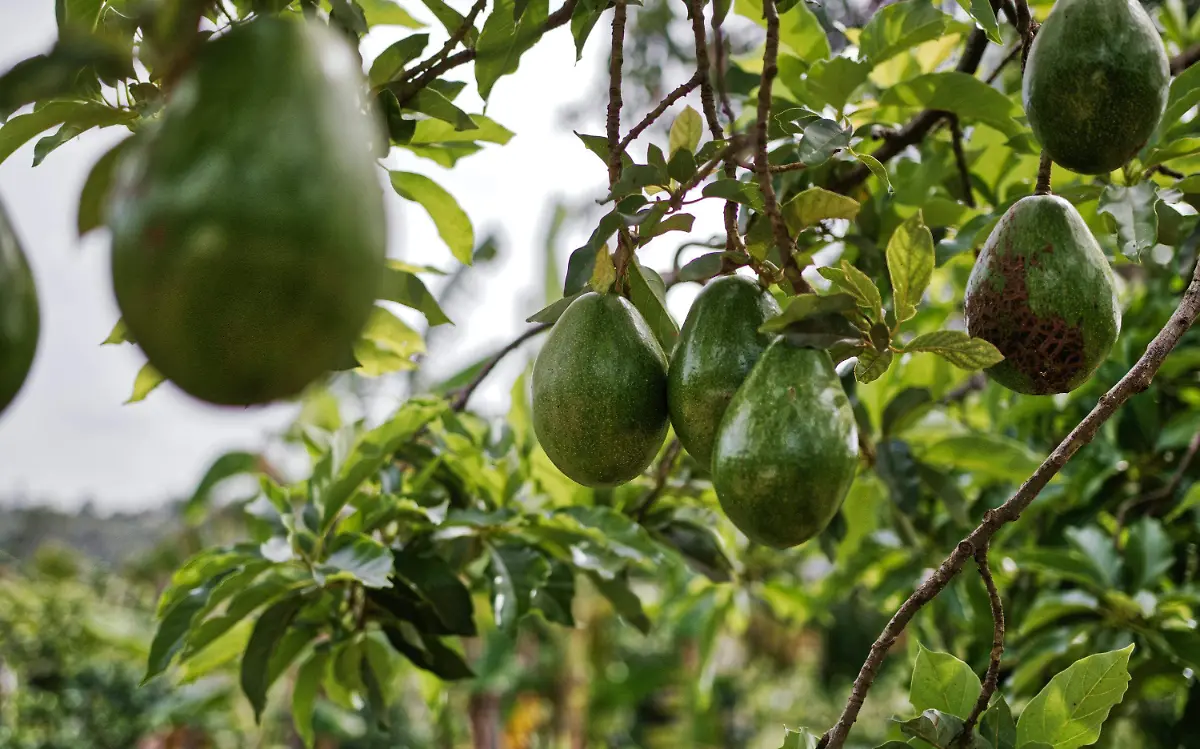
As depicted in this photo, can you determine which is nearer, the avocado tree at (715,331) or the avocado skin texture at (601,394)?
the avocado tree at (715,331)

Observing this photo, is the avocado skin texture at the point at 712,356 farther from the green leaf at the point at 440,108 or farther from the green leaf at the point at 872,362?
the green leaf at the point at 440,108

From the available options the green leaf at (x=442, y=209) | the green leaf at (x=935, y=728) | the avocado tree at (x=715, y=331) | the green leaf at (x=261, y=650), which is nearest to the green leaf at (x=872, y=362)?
the avocado tree at (x=715, y=331)

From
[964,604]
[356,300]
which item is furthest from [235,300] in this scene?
[964,604]

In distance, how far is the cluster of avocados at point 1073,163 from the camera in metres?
0.68

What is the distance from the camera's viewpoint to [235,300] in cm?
38

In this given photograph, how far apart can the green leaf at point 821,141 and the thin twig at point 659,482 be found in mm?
591

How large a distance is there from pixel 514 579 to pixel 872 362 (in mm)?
546

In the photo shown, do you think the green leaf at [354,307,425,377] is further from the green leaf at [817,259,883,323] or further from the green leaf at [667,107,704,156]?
the green leaf at [817,259,883,323]

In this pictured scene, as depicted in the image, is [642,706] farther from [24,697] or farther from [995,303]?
[995,303]

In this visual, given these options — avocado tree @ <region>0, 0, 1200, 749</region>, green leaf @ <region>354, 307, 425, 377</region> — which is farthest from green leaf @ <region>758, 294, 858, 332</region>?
green leaf @ <region>354, 307, 425, 377</region>

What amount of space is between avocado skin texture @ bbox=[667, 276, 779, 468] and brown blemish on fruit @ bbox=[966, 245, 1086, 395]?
0.53 feet

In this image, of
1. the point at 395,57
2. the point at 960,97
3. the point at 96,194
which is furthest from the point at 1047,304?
the point at 96,194

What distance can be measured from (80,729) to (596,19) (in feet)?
17.7

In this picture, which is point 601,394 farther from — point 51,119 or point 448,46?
point 51,119
